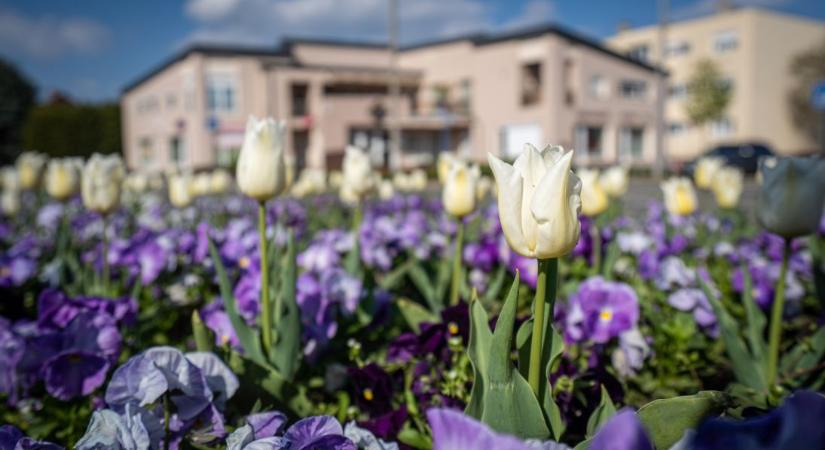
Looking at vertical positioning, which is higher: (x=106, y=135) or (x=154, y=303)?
(x=106, y=135)

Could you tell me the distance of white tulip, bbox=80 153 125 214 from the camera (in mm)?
2539

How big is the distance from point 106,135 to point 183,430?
41.1 meters

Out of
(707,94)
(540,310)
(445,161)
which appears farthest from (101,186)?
(707,94)

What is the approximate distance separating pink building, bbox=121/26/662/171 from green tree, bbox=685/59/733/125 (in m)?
2.08

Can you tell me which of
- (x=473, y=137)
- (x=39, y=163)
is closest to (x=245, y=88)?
(x=473, y=137)

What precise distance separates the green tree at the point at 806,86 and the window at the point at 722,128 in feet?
12.2

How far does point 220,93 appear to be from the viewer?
1077 inches

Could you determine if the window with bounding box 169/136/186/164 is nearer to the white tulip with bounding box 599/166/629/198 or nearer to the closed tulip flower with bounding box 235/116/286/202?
the white tulip with bounding box 599/166/629/198

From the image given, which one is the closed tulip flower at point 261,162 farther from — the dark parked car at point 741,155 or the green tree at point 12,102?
the green tree at point 12,102

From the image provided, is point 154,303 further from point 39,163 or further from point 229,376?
point 39,163

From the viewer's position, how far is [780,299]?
63.4 inches

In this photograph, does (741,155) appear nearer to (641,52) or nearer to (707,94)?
(707,94)

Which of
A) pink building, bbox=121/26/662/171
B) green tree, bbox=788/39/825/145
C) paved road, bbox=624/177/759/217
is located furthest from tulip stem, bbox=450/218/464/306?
green tree, bbox=788/39/825/145

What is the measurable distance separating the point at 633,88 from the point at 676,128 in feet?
22.3
